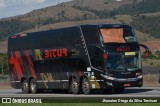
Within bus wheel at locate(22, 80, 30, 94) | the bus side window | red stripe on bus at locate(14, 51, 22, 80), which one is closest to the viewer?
the bus side window

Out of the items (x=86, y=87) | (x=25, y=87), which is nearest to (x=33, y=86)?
(x=25, y=87)

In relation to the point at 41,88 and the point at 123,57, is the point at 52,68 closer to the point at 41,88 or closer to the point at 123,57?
the point at 41,88

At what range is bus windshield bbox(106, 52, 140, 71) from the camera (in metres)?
31.9

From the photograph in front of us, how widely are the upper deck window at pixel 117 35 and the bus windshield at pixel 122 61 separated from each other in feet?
2.47

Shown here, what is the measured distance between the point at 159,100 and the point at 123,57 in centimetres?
1147

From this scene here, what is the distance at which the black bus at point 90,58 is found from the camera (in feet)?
105

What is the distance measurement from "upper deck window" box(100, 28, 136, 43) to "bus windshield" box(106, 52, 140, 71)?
2.47 feet

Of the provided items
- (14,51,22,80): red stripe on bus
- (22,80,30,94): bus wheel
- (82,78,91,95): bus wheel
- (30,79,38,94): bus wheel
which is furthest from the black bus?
(14,51,22,80): red stripe on bus

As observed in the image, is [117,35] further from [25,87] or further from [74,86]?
[25,87]

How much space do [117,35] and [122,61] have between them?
4.79 feet

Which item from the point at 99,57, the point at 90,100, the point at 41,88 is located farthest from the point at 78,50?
the point at 90,100

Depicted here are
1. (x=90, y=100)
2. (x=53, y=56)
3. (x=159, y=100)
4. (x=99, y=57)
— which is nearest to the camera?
(x=159, y=100)

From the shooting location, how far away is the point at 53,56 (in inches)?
1377

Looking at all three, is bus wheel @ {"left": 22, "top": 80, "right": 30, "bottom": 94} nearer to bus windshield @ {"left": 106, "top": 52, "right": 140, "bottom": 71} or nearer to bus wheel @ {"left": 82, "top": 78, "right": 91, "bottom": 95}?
bus wheel @ {"left": 82, "top": 78, "right": 91, "bottom": 95}
